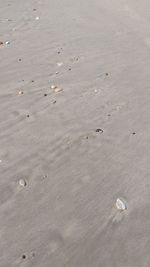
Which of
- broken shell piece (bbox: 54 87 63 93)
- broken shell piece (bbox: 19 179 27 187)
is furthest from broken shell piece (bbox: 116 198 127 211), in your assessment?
broken shell piece (bbox: 54 87 63 93)

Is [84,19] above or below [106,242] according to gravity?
below

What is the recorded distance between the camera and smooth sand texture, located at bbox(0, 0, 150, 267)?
5.25m

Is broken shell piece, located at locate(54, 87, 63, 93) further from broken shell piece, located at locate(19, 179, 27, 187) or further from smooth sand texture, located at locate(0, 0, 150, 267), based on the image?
broken shell piece, located at locate(19, 179, 27, 187)

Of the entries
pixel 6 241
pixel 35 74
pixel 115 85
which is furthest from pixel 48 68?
pixel 6 241

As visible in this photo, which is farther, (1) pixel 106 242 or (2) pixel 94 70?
(2) pixel 94 70

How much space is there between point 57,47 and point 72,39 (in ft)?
1.96

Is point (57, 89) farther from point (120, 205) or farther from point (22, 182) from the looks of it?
point (120, 205)

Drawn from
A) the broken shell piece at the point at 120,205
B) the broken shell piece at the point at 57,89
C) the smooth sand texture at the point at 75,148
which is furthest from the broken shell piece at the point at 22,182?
the broken shell piece at the point at 57,89

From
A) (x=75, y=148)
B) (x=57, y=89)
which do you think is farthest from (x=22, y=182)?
(x=57, y=89)

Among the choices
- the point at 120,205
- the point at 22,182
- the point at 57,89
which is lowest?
the point at 57,89

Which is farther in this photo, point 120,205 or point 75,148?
point 75,148

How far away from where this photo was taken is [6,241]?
534cm

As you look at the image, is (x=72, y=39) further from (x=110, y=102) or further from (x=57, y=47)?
(x=110, y=102)

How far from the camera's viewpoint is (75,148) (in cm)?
685
